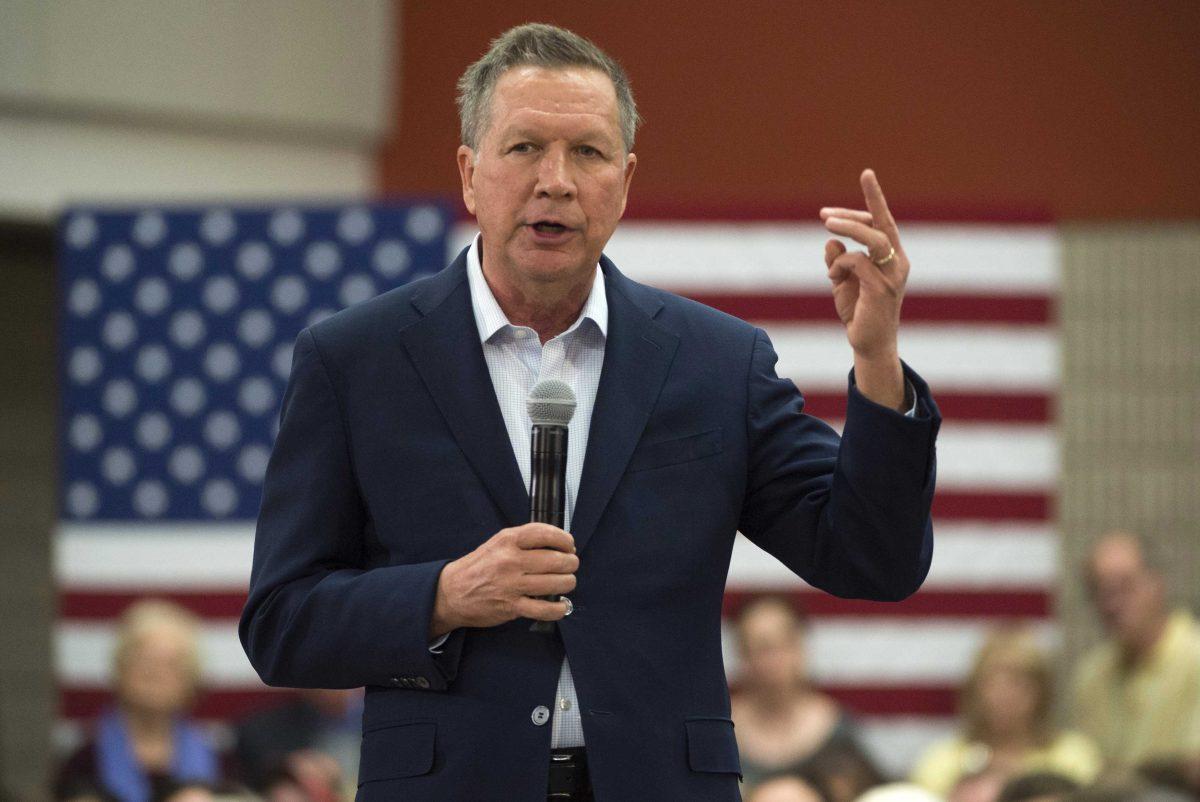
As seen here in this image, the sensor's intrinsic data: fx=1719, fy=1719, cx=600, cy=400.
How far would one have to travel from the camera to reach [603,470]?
1834 millimetres

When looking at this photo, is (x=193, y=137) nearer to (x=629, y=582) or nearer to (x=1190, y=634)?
(x=1190, y=634)

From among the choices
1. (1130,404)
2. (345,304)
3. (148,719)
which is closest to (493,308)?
(148,719)

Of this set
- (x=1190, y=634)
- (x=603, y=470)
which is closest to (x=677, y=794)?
(x=603, y=470)

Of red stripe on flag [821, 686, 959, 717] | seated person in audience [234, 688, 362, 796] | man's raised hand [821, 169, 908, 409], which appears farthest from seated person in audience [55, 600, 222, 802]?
man's raised hand [821, 169, 908, 409]

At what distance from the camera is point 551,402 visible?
1782mm

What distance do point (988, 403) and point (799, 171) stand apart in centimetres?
154

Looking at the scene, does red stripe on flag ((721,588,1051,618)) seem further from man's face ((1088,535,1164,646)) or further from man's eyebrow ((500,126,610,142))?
man's eyebrow ((500,126,610,142))

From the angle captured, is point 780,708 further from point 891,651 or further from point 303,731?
point 303,731

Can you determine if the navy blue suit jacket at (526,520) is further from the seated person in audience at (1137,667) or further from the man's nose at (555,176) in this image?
the seated person in audience at (1137,667)

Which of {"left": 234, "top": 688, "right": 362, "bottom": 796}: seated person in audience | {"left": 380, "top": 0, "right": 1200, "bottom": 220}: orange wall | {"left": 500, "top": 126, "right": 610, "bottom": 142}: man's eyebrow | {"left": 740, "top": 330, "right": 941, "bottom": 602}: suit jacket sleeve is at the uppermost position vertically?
{"left": 380, "top": 0, "right": 1200, "bottom": 220}: orange wall

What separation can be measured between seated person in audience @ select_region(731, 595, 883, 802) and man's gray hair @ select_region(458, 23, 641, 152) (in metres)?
3.16

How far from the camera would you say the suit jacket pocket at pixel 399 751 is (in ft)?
5.81

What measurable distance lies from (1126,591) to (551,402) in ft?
13.3

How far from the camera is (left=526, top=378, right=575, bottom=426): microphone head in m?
1.77
